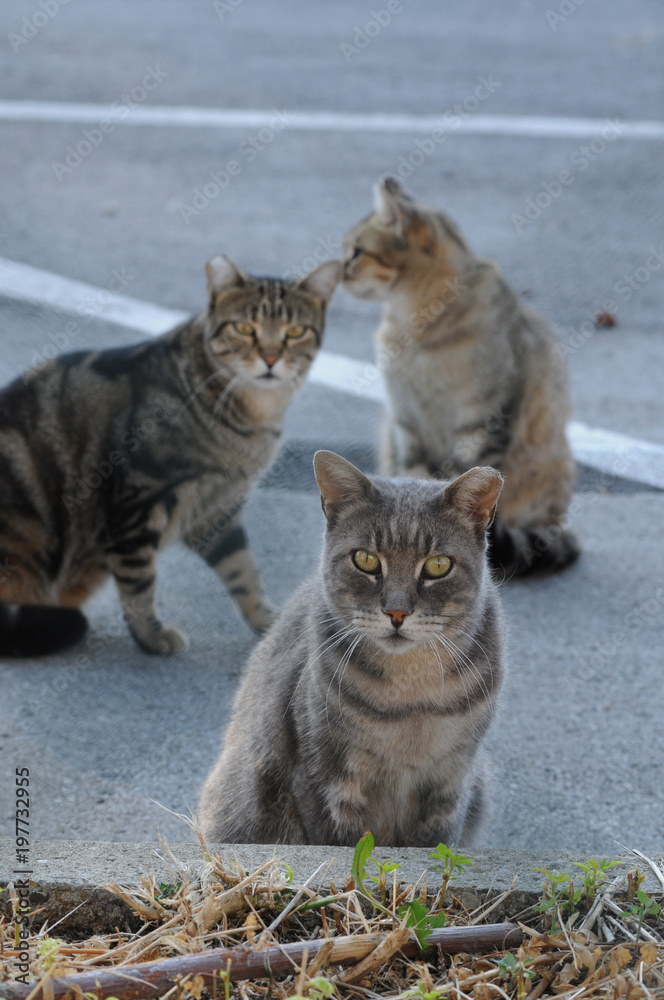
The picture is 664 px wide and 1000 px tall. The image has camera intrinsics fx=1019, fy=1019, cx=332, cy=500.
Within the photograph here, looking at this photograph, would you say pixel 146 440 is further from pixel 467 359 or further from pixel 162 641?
pixel 467 359

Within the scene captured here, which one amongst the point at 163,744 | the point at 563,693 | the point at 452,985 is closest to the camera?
the point at 452,985

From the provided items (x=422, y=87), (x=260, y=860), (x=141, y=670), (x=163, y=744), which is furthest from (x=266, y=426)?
(x=422, y=87)

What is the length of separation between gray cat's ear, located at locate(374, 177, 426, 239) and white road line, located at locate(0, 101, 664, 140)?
5.01 meters

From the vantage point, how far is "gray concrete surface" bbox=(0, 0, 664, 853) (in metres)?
3.13

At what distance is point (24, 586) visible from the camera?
145 inches

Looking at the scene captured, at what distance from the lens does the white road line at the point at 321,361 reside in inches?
199

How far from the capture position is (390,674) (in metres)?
2.32

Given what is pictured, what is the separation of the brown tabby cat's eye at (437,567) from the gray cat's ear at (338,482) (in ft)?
0.70

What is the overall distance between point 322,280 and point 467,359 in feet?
3.04

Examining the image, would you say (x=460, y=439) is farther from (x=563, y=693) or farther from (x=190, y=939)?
(x=190, y=939)

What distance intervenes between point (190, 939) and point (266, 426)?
234 centimetres
